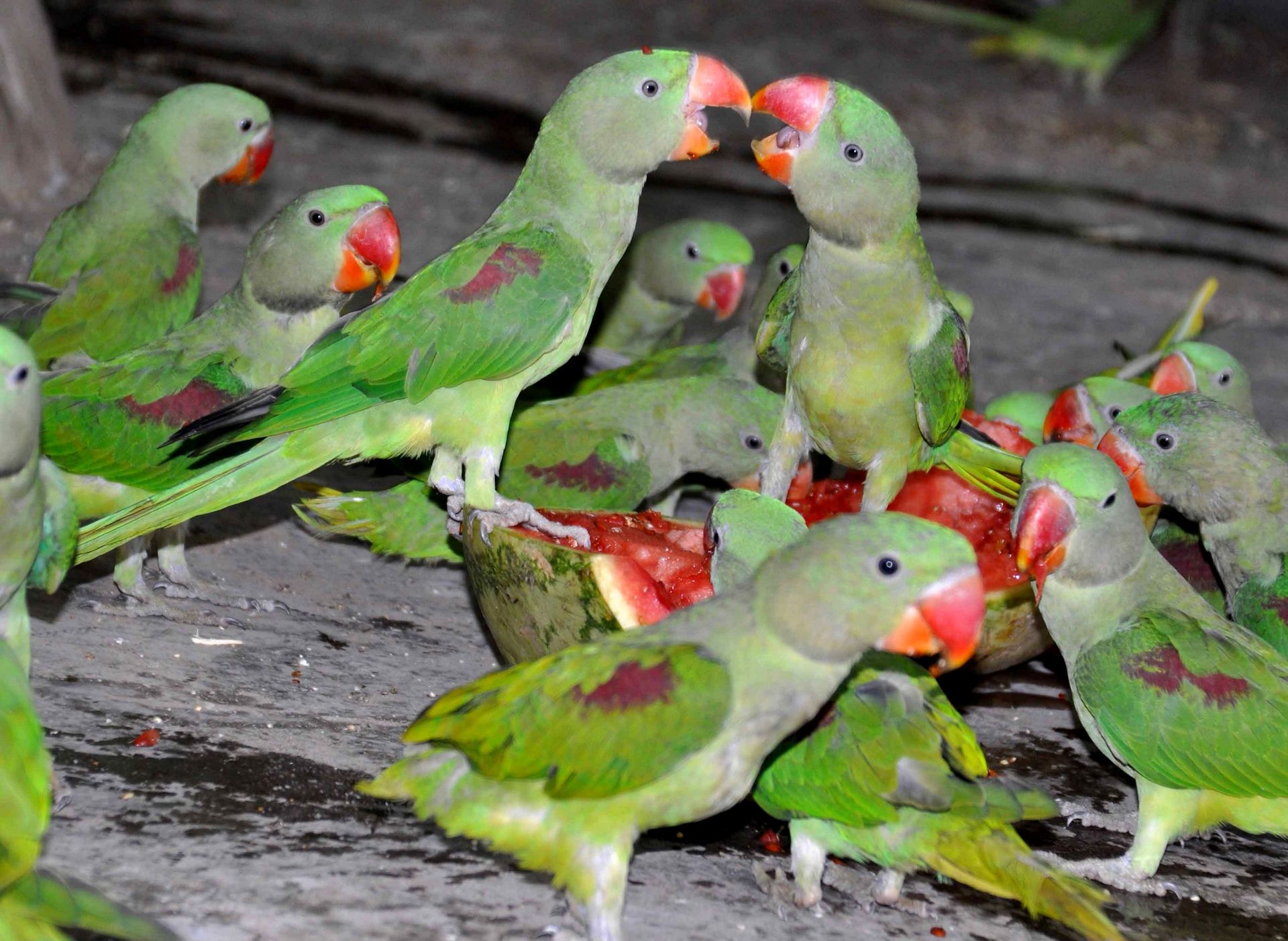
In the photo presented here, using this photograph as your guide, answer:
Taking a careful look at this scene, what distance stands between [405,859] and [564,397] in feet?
8.68

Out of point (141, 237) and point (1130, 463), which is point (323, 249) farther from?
point (1130, 463)

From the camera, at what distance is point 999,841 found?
11.9 feet

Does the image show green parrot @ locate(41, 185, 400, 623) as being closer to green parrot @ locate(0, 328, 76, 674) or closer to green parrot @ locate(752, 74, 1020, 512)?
green parrot @ locate(0, 328, 76, 674)

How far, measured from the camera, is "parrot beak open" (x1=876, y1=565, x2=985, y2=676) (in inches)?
128

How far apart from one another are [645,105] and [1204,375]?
8.44 feet

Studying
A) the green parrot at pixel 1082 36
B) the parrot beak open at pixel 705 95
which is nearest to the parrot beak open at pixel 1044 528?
the parrot beak open at pixel 705 95

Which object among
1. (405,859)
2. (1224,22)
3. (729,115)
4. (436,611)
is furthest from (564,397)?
(1224,22)

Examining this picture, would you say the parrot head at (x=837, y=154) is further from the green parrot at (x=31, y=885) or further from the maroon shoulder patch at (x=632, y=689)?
the green parrot at (x=31, y=885)

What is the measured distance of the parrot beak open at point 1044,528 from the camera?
418 cm

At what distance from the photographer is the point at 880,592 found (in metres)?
3.28

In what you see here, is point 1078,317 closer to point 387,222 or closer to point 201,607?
point 387,222

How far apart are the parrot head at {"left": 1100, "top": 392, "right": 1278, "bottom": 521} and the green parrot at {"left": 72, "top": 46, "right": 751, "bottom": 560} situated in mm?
1775

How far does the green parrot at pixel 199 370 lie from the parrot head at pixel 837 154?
1.43 meters

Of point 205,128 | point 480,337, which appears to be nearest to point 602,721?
point 480,337
